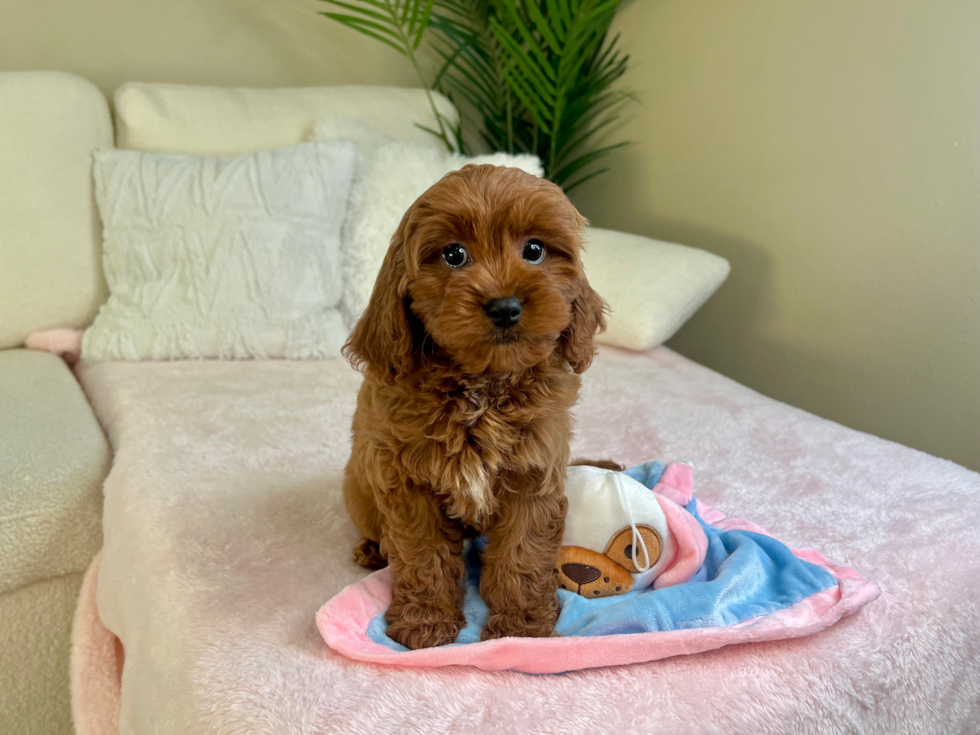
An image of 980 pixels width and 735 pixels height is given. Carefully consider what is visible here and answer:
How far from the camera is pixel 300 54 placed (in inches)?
127

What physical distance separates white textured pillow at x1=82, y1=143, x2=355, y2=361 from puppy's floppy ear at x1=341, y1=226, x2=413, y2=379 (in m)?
1.33

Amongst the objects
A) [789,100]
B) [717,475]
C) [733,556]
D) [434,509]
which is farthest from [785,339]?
[434,509]

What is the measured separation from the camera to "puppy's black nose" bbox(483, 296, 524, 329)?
1.05 m

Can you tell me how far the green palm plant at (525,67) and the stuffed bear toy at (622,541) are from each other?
85.1 inches

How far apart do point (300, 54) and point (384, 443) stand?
265cm

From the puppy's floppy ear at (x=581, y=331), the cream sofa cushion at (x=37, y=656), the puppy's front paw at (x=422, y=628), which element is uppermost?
the puppy's floppy ear at (x=581, y=331)

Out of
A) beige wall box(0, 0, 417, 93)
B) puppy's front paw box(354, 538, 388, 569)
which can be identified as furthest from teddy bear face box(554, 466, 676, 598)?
beige wall box(0, 0, 417, 93)

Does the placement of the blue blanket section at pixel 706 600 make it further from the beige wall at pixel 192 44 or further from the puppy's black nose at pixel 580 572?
the beige wall at pixel 192 44

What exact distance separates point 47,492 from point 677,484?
55.9 inches

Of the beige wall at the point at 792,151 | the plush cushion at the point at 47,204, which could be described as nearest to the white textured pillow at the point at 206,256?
the plush cushion at the point at 47,204

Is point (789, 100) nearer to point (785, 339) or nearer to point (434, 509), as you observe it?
point (785, 339)

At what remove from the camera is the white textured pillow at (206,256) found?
2359 millimetres

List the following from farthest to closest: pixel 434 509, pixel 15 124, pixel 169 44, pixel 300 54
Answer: pixel 300 54 < pixel 169 44 < pixel 15 124 < pixel 434 509

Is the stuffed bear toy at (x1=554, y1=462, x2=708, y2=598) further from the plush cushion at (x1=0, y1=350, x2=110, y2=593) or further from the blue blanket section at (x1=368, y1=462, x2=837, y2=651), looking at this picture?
the plush cushion at (x1=0, y1=350, x2=110, y2=593)
